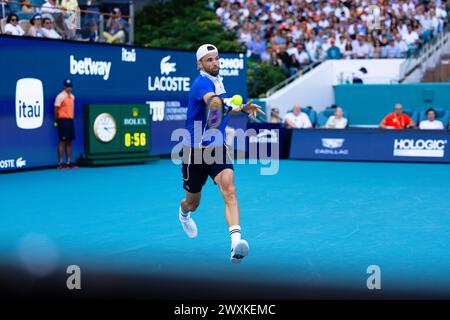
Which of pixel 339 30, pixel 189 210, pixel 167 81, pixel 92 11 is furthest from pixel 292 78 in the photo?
pixel 189 210

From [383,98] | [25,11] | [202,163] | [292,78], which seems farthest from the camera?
[292,78]

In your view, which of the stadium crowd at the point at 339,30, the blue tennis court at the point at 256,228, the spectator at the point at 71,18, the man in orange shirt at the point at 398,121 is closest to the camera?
the blue tennis court at the point at 256,228

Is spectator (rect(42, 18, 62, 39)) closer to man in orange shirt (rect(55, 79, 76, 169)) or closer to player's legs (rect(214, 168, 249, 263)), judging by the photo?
man in orange shirt (rect(55, 79, 76, 169))

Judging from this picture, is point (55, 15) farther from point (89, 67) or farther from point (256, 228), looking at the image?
point (256, 228)

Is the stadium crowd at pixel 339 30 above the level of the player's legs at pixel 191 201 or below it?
above

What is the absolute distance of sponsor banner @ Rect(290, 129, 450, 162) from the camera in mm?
Answer: 20406

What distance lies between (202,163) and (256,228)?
245 cm

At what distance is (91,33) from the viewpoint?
21.4 metres

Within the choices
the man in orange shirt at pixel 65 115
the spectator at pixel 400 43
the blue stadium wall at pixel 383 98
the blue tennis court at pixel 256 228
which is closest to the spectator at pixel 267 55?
the blue stadium wall at pixel 383 98

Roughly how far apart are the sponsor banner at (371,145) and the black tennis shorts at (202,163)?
1287 cm

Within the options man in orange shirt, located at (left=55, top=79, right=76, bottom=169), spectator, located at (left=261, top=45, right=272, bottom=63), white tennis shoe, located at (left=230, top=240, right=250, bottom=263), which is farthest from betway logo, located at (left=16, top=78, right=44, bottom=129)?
spectator, located at (left=261, top=45, right=272, bottom=63)

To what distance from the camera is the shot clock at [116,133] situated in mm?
19828

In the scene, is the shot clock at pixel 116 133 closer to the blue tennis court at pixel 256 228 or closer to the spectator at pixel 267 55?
the blue tennis court at pixel 256 228

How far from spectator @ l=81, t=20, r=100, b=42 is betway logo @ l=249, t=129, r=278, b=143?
16.6 feet
